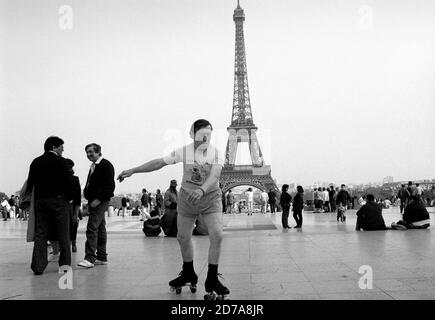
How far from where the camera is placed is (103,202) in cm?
805

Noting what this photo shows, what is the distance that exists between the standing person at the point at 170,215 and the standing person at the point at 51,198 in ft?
18.1

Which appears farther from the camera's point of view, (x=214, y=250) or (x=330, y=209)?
(x=330, y=209)

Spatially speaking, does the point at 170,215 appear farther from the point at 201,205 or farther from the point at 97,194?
the point at 201,205

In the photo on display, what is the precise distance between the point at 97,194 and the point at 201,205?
3.25m

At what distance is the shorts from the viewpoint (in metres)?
5.16

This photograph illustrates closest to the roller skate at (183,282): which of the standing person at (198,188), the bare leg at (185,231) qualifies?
the standing person at (198,188)

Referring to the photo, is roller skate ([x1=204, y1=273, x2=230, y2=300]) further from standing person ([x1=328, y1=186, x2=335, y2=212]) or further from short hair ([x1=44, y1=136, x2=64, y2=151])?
standing person ([x1=328, y1=186, x2=335, y2=212])

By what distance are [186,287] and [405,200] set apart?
20.3 metres

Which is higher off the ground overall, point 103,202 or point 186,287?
point 103,202

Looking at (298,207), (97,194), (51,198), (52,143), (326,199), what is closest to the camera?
(51,198)

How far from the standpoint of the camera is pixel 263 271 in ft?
21.8

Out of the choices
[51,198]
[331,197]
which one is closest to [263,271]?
[51,198]
